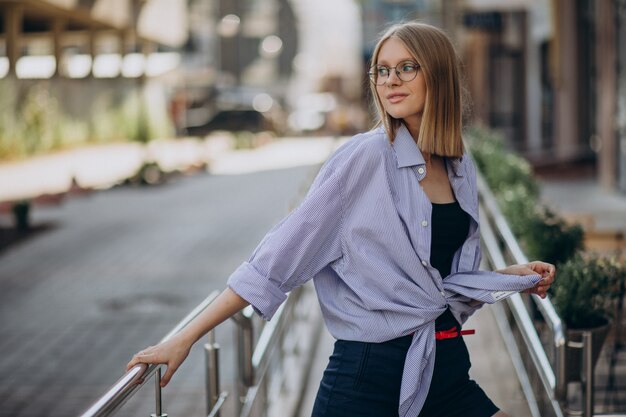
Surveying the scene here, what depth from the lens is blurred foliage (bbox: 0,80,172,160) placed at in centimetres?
2069

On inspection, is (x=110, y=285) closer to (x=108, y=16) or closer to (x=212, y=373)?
(x=212, y=373)

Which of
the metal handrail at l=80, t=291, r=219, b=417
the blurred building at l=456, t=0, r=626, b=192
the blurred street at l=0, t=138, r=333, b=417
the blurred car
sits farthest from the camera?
the blurred car

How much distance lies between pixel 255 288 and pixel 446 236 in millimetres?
481

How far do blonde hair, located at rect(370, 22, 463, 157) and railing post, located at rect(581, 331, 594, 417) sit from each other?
1.15 meters

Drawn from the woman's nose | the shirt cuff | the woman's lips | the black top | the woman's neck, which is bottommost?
the shirt cuff

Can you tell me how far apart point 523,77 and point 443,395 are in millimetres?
25422

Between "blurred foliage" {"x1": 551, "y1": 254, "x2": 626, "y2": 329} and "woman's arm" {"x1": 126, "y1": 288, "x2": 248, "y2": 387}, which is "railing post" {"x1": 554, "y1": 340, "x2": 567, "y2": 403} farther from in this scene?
"woman's arm" {"x1": 126, "y1": 288, "x2": 248, "y2": 387}

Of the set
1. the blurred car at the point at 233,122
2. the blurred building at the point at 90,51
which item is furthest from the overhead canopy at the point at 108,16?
the blurred car at the point at 233,122

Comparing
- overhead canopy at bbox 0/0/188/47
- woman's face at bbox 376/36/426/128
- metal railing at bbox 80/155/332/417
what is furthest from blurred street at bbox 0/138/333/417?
overhead canopy at bbox 0/0/188/47

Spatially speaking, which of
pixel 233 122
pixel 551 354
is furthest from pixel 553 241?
pixel 233 122

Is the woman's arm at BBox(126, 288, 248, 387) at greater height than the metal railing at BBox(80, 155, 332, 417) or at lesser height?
greater

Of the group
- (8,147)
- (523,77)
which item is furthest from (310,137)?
(8,147)

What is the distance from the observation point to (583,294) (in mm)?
3404

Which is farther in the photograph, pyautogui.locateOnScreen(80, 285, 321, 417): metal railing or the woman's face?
the woman's face
